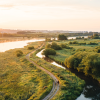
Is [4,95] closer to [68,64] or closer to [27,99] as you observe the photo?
[27,99]

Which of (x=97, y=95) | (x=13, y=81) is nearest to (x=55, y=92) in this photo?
(x=97, y=95)

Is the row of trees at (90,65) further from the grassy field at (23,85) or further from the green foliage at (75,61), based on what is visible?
the grassy field at (23,85)

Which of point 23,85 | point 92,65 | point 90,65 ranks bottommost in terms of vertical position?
point 23,85

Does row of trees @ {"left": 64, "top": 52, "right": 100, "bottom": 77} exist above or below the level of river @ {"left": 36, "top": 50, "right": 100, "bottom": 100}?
above

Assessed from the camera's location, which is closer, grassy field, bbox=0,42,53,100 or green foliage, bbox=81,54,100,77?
grassy field, bbox=0,42,53,100

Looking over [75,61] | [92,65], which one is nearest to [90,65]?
[92,65]

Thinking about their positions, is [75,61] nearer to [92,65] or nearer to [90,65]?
[90,65]

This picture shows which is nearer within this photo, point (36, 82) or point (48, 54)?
point (36, 82)

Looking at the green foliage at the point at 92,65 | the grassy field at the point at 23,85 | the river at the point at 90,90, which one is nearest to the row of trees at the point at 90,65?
the green foliage at the point at 92,65

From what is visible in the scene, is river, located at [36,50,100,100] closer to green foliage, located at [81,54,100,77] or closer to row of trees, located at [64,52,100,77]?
green foliage, located at [81,54,100,77]

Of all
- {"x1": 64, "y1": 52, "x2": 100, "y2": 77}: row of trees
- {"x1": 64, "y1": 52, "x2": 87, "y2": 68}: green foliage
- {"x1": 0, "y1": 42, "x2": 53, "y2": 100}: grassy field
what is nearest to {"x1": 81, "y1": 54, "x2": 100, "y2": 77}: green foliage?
{"x1": 64, "y1": 52, "x2": 100, "y2": 77}: row of trees

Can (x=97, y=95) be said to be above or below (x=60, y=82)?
below
